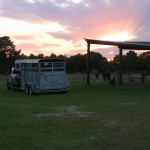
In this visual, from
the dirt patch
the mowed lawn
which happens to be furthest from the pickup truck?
the dirt patch

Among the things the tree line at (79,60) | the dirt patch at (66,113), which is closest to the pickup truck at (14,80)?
the dirt patch at (66,113)

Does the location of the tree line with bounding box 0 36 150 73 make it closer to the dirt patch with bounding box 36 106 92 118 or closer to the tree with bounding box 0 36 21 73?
the tree with bounding box 0 36 21 73

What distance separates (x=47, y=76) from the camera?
30281 mm

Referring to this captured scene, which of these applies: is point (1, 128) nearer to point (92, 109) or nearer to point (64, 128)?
point (64, 128)

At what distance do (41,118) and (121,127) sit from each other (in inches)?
136

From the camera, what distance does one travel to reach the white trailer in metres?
30.0

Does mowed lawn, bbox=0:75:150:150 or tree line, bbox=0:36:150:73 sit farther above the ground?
tree line, bbox=0:36:150:73

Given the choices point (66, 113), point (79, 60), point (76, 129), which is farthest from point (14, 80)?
point (79, 60)

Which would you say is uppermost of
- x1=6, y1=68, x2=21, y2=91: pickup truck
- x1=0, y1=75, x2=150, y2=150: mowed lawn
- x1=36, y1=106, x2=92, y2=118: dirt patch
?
x1=6, y1=68, x2=21, y2=91: pickup truck

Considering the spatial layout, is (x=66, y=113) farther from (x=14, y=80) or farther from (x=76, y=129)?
(x=14, y=80)

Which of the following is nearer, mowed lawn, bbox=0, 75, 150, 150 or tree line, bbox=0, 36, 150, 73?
mowed lawn, bbox=0, 75, 150, 150

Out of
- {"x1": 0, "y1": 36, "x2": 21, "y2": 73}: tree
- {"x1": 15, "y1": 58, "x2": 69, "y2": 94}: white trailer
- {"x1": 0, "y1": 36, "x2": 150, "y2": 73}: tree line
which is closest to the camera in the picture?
{"x1": 15, "y1": 58, "x2": 69, "y2": 94}: white trailer

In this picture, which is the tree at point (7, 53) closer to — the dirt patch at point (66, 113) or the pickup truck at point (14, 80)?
the pickup truck at point (14, 80)

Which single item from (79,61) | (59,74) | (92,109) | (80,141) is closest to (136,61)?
(79,61)
